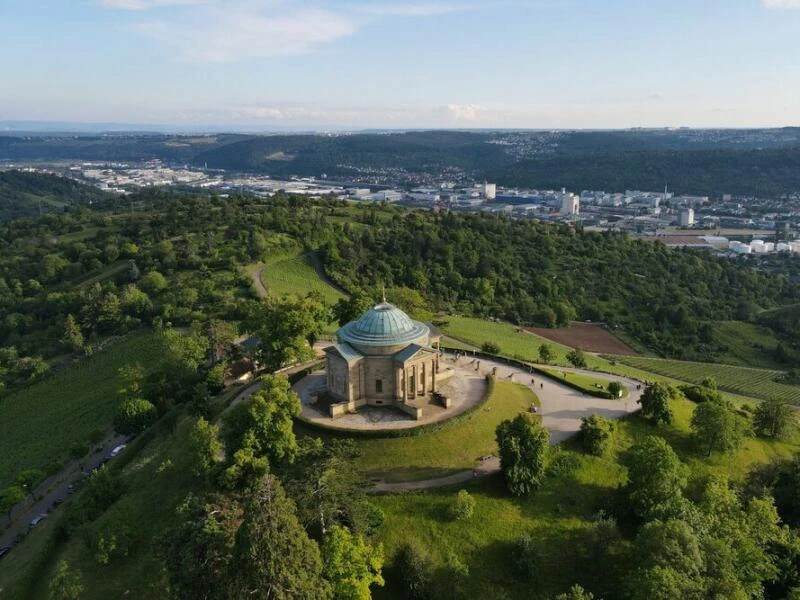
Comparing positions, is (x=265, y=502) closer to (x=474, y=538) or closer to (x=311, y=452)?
(x=311, y=452)

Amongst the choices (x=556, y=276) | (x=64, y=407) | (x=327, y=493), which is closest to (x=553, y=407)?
(x=327, y=493)

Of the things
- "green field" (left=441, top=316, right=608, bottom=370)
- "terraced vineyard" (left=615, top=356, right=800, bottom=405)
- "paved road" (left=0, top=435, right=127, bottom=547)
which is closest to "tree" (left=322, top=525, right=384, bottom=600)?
"paved road" (left=0, top=435, right=127, bottom=547)

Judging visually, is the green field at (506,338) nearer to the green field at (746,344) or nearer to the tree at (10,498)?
the green field at (746,344)

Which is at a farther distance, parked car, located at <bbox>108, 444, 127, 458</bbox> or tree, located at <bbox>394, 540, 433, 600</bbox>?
parked car, located at <bbox>108, 444, 127, 458</bbox>

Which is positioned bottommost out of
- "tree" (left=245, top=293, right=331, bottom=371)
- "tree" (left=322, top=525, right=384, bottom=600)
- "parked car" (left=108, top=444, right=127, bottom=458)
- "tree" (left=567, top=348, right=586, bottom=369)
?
"parked car" (left=108, top=444, right=127, bottom=458)

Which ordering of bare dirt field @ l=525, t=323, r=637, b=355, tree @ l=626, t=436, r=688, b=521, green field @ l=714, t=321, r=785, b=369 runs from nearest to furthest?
1. tree @ l=626, t=436, r=688, b=521
2. bare dirt field @ l=525, t=323, r=637, b=355
3. green field @ l=714, t=321, r=785, b=369

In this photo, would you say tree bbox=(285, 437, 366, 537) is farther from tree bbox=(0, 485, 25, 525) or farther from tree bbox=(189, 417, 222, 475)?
tree bbox=(0, 485, 25, 525)

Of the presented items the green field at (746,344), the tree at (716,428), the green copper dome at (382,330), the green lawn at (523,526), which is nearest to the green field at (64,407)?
the green copper dome at (382,330)
